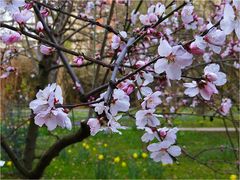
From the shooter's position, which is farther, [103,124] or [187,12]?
[187,12]

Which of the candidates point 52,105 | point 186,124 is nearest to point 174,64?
point 52,105

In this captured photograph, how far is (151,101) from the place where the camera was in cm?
132

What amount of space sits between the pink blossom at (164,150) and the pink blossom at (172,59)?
316mm

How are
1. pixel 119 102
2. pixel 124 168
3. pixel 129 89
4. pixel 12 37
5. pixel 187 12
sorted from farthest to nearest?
pixel 124 168 < pixel 187 12 < pixel 12 37 < pixel 129 89 < pixel 119 102

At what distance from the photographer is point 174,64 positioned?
104cm

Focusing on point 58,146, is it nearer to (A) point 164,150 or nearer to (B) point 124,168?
(A) point 164,150

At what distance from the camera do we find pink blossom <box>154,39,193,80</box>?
101 centimetres

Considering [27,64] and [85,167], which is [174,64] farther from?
[27,64]

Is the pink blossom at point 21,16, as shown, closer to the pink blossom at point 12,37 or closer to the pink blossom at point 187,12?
the pink blossom at point 12,37

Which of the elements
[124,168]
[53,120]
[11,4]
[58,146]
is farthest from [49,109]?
[124,168]

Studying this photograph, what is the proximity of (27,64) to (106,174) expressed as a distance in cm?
712

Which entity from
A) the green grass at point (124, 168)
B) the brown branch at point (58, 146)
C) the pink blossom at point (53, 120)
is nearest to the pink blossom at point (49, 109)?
the pink blossom at point (53, 120)

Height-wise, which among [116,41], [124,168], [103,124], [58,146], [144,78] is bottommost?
[124,168]

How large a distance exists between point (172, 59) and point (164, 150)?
0.40m
